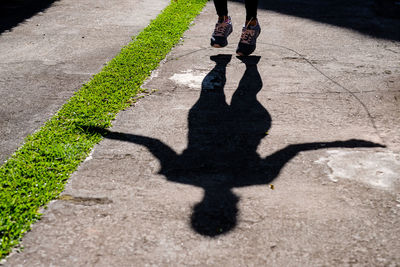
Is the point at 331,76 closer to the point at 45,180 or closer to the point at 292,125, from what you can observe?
the point at 292,125

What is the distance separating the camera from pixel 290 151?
2652 mm

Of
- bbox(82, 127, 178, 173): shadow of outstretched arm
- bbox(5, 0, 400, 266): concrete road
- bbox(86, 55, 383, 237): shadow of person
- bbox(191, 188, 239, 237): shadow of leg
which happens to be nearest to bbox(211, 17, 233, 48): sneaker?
bbox(5, 0, 400, 266): concrete road

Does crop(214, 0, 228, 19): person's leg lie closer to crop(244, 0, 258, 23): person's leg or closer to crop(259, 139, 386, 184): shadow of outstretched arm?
crop(244, 0, 258, 23): person's leg

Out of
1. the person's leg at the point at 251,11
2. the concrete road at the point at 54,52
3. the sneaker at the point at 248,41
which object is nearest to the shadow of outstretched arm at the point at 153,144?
the concrete road at the point at 54,52

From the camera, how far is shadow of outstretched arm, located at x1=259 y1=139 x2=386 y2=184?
2.49m

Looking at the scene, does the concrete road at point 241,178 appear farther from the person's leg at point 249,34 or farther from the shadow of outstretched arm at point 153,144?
the person's leg at point 249,34

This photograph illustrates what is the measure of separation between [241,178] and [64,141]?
4.10 feet

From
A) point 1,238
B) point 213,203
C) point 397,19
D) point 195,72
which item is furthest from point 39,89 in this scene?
point 397,19

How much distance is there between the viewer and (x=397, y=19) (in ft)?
19.6

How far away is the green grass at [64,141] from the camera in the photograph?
2.11 metres

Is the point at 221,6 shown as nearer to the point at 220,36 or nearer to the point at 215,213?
the point at 220,36

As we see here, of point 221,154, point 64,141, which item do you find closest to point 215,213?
point 221,154

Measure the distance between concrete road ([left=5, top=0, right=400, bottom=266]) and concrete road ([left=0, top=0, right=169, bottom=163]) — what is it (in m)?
0.70

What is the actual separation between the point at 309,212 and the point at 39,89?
2634mm
